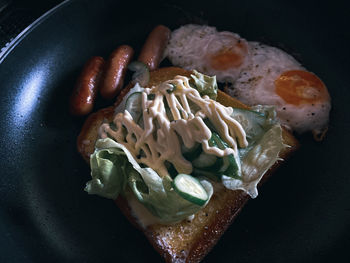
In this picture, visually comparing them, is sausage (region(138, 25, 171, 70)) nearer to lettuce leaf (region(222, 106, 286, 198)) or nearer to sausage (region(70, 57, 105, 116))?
sausage (region(70, 57, 105, 116))

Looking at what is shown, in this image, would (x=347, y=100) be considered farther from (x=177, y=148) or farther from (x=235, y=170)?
(x=177, y=148)

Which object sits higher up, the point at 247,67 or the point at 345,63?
the point at 247,67

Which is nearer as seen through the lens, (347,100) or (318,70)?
(347,100)

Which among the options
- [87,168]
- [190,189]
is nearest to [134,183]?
[190,189]

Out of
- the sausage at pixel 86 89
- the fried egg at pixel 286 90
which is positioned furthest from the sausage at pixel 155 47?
the fried egg at pixel 286 90

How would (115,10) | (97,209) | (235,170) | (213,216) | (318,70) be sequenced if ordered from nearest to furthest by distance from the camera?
(235,170) < (213,216) < (97,209) < (318,70) < (115,10)

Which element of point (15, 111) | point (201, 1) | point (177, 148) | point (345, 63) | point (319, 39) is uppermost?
point (15, 111)

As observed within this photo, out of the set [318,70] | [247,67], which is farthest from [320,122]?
[247,67]

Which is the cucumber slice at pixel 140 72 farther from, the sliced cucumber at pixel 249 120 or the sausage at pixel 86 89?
the sliced cucumber at pixel 249 120
